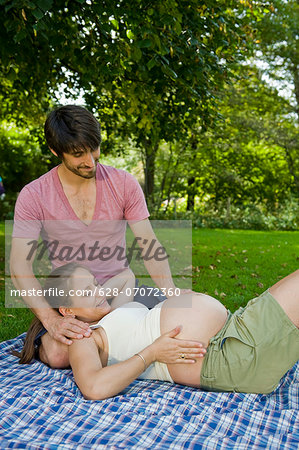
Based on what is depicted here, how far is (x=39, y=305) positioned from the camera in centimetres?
271

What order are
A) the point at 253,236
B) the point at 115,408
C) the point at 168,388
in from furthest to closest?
the point at 253,236 < the point at 168,388 < the point at 115,408

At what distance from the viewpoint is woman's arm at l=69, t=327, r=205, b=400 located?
7.38ft

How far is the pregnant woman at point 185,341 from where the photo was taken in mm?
2242

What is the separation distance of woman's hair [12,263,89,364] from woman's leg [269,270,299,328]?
107 cm

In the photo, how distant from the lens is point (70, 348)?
2354 millimetres

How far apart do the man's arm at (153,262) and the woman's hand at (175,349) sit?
2.22ft

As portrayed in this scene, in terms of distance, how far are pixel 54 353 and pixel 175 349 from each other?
86cm

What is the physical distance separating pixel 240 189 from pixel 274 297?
16315 millimetres

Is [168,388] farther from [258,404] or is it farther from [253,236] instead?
[253,236]

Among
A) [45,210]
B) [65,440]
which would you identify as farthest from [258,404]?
[45,210]

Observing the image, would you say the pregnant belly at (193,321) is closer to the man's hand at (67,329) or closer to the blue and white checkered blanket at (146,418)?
the blue and white checkered blanket at (146,418)

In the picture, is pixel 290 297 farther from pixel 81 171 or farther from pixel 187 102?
pixel 187 102

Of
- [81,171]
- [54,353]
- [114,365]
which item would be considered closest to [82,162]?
[81,171]

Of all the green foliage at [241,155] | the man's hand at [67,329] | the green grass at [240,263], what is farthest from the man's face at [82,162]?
the green foliage at [241,155]
